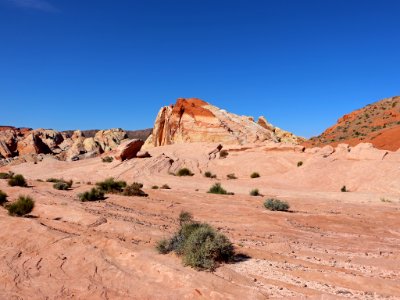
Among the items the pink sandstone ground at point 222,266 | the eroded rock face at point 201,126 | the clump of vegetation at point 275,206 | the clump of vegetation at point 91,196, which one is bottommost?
the pink sandstone ground at point 222,266

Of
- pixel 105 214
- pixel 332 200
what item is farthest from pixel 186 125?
pixel 105 214

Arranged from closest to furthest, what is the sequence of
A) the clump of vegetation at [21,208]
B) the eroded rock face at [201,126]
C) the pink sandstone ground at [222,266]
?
the pink sandstone ground at [222,266], the clump of vegetation at [21,208], the eroded rock face at [201,126]

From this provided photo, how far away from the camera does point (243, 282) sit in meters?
6.42

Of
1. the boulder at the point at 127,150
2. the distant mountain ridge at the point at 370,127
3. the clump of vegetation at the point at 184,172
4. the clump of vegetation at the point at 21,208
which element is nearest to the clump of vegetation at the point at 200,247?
the clump of vegetation at the point at 21,208

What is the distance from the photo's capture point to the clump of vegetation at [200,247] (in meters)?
7.05

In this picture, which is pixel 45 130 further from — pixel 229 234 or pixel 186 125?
pixel 229 234

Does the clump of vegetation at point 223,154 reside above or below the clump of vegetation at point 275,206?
above

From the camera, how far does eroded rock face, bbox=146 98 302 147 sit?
39.8 meters

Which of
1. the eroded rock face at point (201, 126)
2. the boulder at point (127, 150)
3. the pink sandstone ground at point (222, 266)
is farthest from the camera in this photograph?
the eroded rock face at point (201, 126)

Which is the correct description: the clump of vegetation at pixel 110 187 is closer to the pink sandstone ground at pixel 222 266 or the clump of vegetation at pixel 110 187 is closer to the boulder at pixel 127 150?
the pink sandstone ground at pixel 222 266

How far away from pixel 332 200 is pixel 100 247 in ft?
43.3

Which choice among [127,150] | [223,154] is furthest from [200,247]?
[223,154]

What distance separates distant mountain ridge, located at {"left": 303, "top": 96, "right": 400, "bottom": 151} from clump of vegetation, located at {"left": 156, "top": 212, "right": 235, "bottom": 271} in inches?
1449

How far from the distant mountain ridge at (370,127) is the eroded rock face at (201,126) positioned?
11905mm
